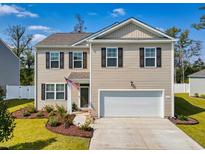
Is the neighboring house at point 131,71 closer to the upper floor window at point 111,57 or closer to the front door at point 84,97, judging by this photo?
the upper floor window at point 111,57

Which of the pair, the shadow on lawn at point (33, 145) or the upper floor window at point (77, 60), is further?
the upper floor window at point (77, 60)

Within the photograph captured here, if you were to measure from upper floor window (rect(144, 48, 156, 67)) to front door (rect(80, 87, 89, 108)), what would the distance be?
210 inches

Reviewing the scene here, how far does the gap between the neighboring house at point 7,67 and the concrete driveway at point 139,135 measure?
1872cm

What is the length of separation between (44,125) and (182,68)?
42853 mm

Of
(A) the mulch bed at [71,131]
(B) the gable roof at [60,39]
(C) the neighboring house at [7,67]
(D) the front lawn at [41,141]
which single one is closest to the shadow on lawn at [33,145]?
(D) the front lawn at [41,141]

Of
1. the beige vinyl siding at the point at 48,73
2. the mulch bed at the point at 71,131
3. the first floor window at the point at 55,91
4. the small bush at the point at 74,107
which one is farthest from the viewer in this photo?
the first floor window at the point at 55,91

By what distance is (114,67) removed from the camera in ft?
63.9

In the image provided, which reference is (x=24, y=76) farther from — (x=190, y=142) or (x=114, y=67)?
(x=190, y=142)

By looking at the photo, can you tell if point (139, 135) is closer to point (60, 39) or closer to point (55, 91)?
point (55, 91)

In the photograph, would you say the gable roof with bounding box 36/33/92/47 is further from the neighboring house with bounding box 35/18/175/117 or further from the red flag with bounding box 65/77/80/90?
the neighboring house with bounding box 35/18/175/117

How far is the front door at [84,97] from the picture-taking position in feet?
70.9

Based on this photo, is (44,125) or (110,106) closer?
(44,125)

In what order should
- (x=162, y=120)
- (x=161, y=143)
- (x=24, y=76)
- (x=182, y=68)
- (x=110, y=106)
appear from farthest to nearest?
1. (x=182, y=68)
2. (x=24, y=76)
3. (x=110, y=106)
4. (x=162, y=120)
5. (x=161, y=143)

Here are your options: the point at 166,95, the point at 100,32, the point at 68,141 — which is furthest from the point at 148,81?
the point at 68,141
